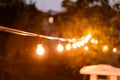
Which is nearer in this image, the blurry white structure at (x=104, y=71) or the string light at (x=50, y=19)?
the blurry white structure at (x=104, y=71)

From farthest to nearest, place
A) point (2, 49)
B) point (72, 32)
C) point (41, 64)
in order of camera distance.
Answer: point (72, 32)
point (41, 64)
point (2, 49)

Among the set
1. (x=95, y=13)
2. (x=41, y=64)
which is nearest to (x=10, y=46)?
(x=41, y=64)

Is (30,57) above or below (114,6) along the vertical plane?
below

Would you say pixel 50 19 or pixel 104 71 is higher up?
pixel 50 19

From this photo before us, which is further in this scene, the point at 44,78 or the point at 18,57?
the point at 44,78

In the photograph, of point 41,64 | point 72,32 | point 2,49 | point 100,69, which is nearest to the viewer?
point 100,69

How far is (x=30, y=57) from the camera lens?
1822 centimetres

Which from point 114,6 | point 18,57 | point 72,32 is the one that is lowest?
point 18,57

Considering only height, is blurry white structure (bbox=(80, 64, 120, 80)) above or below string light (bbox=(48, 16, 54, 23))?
below

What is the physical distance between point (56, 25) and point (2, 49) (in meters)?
4.69

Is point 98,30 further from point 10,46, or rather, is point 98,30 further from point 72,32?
point 10,46

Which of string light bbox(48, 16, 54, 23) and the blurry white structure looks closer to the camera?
the blurry white structure

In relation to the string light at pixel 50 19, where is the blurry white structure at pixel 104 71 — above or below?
below

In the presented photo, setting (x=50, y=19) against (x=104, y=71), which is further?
(x=50, y=19)
